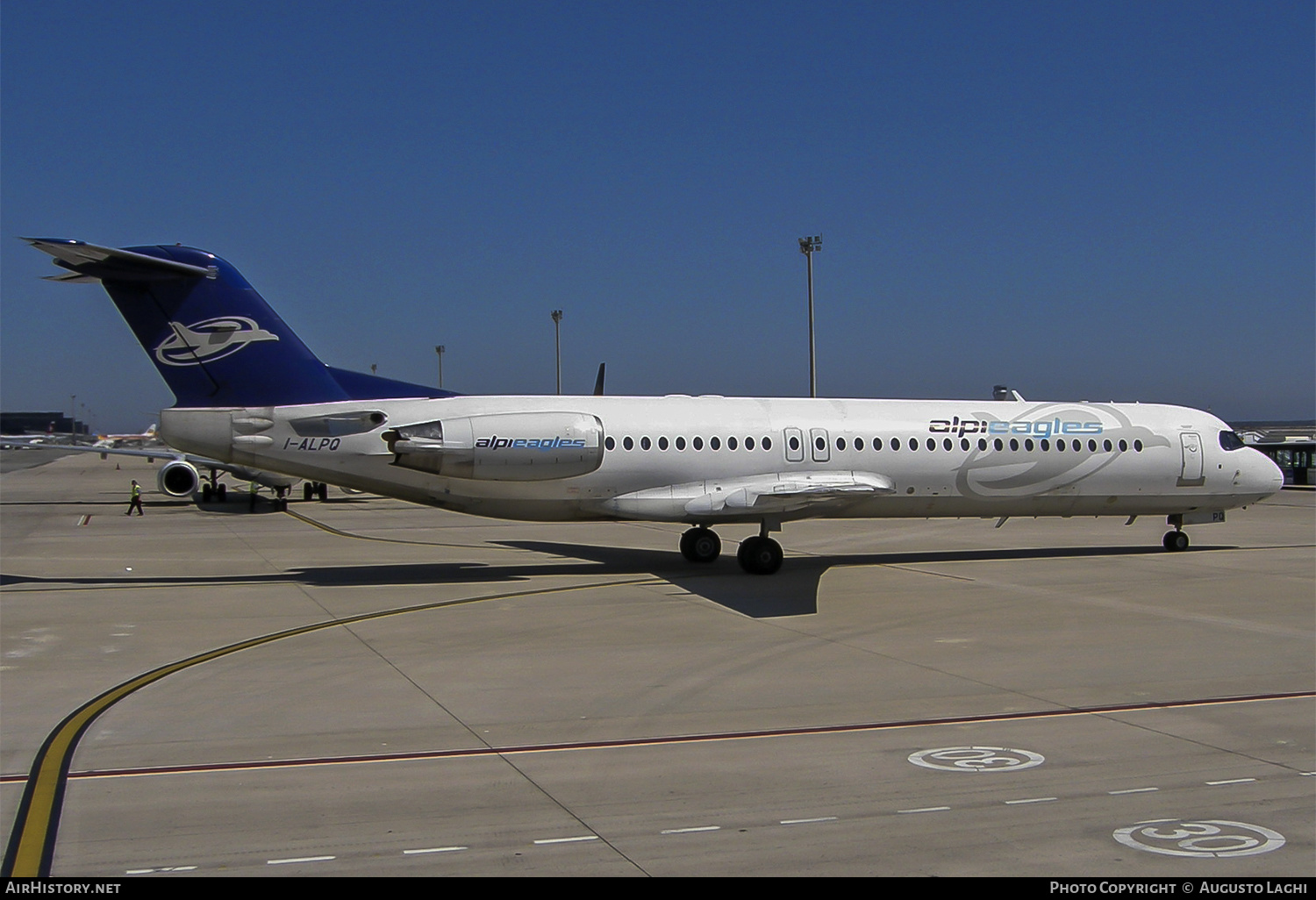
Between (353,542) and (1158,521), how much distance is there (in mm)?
23717

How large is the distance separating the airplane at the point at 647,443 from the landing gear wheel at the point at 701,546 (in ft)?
0.13

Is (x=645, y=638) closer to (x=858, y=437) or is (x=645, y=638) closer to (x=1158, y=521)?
(x=858, y=437)

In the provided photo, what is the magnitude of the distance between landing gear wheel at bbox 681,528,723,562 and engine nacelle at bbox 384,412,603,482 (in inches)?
125

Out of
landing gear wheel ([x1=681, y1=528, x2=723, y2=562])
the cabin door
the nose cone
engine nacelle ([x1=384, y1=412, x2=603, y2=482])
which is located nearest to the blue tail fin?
engine nacelle ([x1=384, y1=412, x2=603, y2=482])

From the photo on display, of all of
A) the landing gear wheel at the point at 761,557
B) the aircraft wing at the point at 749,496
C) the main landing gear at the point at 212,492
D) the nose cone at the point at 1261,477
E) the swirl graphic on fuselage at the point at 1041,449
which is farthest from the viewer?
the main landing gear at the point at 212,492

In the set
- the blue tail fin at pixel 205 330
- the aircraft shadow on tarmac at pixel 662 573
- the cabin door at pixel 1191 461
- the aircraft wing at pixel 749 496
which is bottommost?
the aircraft shadow on tarmac at pixel 662 573

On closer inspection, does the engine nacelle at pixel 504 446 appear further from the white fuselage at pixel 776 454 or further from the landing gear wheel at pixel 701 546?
the landing gear wheel at pixel 701 546

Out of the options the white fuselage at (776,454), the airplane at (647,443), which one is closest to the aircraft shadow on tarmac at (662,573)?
the airplane at (647,443)

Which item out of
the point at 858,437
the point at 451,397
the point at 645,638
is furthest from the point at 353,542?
the point at 645,638

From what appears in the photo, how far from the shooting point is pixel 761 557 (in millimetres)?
19688

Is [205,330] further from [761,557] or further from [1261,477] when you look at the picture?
[1261,477]

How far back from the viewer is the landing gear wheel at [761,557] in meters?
19.7

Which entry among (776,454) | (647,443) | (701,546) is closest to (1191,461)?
(776,454)

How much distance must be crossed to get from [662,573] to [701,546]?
4.88 ft
